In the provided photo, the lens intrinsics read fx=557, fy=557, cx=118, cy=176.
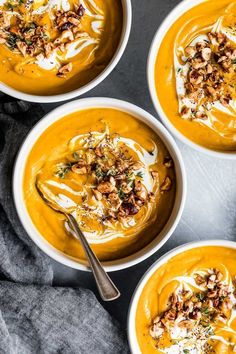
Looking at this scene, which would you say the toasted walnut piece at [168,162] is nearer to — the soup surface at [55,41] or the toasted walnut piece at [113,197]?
the toasted walnut piece at [113,197]

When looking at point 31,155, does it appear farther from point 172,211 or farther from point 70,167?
point 172,211

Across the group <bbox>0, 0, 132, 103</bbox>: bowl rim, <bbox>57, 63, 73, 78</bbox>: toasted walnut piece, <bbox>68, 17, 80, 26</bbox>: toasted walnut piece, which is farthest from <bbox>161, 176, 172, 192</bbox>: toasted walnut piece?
<bbox>68, 17, 80, 26</bbox>: toasted walnut piece

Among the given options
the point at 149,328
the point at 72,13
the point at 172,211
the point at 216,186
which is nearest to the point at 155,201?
the point at 172,211

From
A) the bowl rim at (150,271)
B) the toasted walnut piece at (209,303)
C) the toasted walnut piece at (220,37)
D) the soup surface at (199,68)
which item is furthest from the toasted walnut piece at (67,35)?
the toasted walnut piece at (209,303)

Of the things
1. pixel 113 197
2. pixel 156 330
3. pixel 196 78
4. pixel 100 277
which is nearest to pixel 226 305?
pixel 156 330

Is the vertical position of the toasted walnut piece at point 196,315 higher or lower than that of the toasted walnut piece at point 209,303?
lower

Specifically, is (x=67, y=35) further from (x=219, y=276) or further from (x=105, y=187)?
(x=219, y=276)

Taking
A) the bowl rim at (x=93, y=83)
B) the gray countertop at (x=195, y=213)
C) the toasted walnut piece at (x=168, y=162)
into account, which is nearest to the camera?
the bowl rim at (x=93, y=83)
